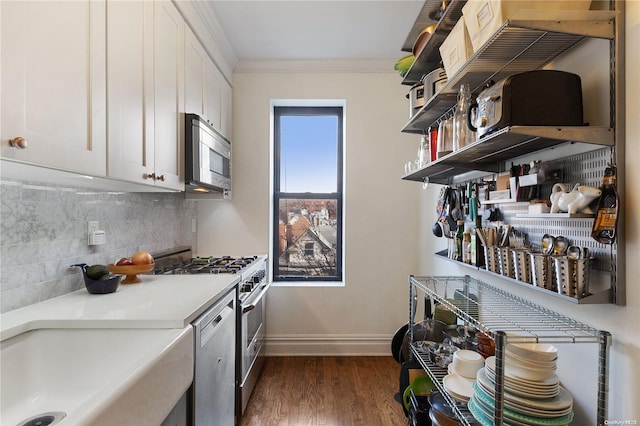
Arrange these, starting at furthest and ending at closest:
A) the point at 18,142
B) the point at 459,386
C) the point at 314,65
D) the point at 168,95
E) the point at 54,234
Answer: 1. the point at 314,65
2. the point at 168,95
3. the point at 54,234
4. the point at 459,386
5. the point at 18,142

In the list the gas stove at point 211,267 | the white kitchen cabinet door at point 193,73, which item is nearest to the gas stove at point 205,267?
the gas stove at point 211,267

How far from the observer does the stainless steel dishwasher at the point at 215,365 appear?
1190mm

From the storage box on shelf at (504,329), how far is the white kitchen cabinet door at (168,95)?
1.50 m

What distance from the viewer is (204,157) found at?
2.03 m

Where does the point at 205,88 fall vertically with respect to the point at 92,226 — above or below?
above

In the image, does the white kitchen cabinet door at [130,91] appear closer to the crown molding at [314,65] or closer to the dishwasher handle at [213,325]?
the dishwasher handle at [213,325]

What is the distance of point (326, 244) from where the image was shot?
10.1ft

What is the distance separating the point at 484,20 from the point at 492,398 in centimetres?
120

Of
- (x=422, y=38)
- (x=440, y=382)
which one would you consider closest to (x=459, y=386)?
(x=440, y=382)

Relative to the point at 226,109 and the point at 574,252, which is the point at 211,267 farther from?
the point at 574,252

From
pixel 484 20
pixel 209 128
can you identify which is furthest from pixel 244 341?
pixel 484 20

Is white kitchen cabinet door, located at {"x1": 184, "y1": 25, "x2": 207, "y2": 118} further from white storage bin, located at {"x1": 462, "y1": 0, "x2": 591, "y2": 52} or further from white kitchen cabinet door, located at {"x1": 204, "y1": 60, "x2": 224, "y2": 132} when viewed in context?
white storage bin, located at {"x1": 462, "y1": 0, "x2": 591, "y2": 52}

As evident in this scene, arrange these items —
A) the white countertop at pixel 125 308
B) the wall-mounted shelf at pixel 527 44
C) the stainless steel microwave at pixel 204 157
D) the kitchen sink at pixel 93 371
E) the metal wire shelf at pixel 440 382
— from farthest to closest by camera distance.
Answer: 1. the stainless steel microwave at pixel 204 157
2. the metal wire shelf at pixel 440 382
3. the white countertop at pixel 125 308
4. the wall-mounted shelf at pixel 527 44
5. the kitchen sink at pixel 93 371

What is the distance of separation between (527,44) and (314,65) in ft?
6.84
